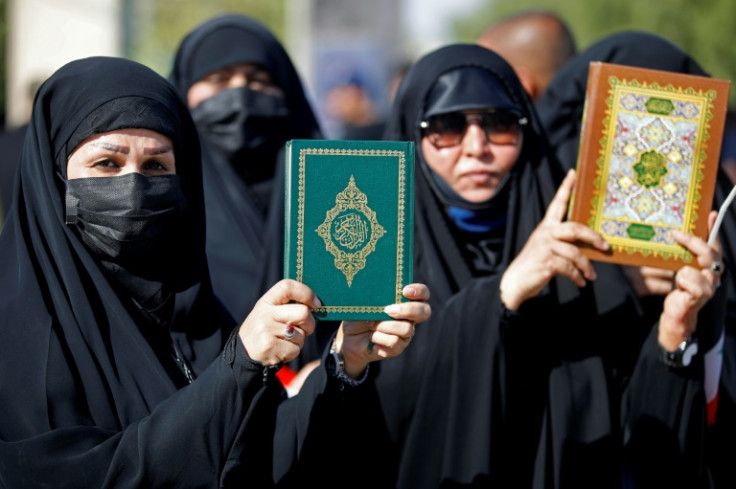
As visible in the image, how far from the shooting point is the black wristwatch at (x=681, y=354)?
2.99m

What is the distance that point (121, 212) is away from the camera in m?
2.38

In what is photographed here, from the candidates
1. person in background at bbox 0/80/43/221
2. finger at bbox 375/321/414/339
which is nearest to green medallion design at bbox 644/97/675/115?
finger at bbox 375/321/414/339

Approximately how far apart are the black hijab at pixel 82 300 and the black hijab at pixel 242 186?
1150 mm

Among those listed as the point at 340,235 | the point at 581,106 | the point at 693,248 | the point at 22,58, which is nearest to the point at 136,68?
the point at 340,235

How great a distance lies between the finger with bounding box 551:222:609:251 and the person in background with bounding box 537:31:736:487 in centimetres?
49

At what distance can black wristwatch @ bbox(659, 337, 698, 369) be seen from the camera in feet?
9.80

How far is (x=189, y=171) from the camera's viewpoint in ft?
8.59

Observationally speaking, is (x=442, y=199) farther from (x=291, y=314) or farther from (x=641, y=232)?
(x=291, y=314)

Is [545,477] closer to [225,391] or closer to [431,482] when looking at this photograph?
[431,482]

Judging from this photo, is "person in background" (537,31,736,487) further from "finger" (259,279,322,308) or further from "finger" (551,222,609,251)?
"finger" (259,279,322,308)

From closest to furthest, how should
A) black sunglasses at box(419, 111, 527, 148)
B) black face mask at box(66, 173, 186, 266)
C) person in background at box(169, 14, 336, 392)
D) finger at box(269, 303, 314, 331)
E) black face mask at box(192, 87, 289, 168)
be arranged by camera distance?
finger at box(269, 303, 314, 331) → black face mask at box(66, 173, 186, 266) → black sunglasses at box(419, 111, 527, 148) → person in background at box(169, 14, 336, 392) → black face mask at box(192, 87, 289, 168)

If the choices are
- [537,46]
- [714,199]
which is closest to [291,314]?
[714,199]

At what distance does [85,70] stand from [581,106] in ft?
6.48

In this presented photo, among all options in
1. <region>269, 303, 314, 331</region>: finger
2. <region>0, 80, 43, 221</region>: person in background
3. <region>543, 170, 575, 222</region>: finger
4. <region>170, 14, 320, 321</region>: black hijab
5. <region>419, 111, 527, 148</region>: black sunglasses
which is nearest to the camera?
<region>269, 303, 314, 331</region>: finger
